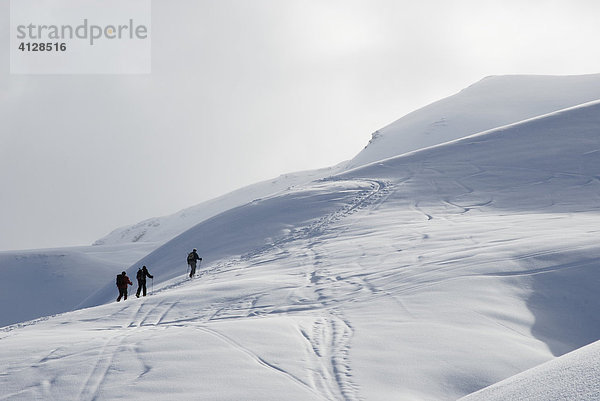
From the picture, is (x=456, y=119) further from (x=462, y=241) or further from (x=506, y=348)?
(x=506, y=348)

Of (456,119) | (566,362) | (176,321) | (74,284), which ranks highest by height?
(456,119)

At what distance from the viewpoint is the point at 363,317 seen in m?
11.7

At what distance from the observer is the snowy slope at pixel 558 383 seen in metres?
4.13

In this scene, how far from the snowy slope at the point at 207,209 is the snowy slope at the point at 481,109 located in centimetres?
2473

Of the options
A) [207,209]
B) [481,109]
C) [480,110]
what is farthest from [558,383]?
[207,209]

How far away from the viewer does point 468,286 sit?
13242mm

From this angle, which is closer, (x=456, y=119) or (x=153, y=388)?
(x=153, y=388)

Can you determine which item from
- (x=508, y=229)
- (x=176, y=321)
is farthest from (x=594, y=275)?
(x=176, y=321)

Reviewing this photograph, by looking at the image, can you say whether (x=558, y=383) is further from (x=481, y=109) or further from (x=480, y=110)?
(x=481, y=109)

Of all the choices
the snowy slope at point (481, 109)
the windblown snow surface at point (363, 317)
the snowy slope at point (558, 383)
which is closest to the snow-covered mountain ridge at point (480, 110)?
the snowy slope at point (481, 109)

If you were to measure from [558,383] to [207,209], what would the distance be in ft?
414

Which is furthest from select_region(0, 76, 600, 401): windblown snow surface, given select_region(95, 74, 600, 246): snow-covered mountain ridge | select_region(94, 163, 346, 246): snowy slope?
select_region(94, 163, 346, 246): snowy slope

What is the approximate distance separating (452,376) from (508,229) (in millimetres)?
12015

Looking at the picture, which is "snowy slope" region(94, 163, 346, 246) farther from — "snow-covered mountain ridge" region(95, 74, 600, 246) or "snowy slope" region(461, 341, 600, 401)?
"snowy slope" region(461, 341, 600, 401)
